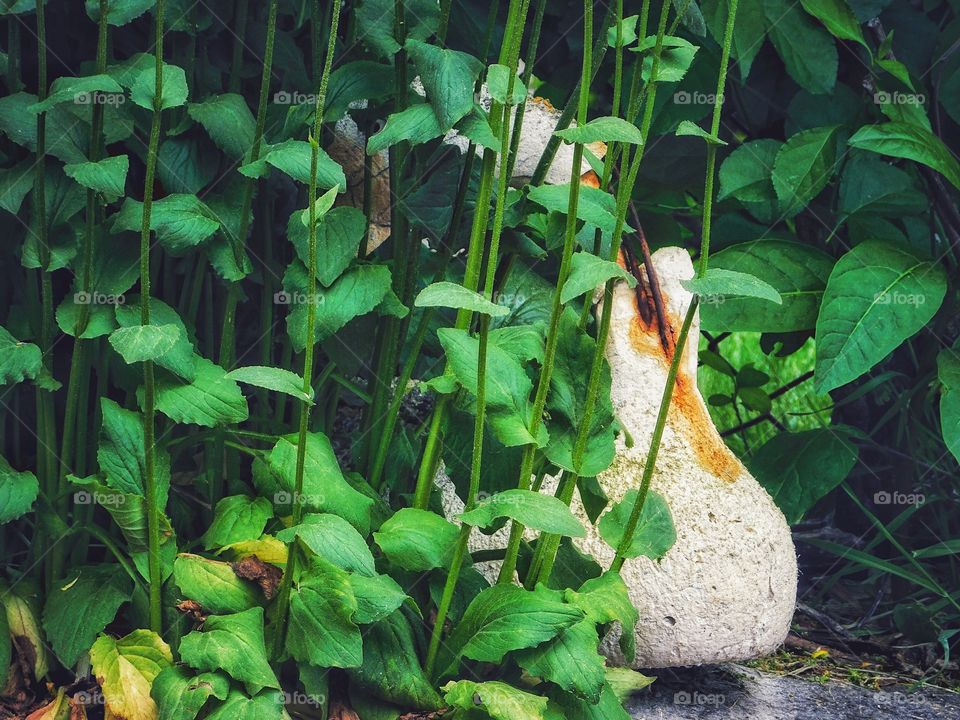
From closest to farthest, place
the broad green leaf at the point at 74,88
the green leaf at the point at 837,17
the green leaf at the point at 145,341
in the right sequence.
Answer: the green leaf at the point at 145,341 → the broad green leaf at the point at 74,88 → the green leaf at the point at 837,17

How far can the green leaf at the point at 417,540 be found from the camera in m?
1.53

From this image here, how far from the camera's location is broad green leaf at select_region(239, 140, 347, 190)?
58.4 inches

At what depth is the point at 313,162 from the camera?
1.33m

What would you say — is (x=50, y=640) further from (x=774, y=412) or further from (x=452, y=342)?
(x=774, y=412)

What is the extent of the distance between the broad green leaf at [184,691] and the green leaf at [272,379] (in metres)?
0.44

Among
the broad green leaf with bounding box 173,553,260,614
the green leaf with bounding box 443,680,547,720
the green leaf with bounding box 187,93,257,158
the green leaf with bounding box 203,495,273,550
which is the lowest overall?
the green leaf with bounding box 443,680,547,720

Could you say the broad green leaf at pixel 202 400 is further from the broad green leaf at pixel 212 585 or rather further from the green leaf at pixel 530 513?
the green leaf at pixel 530 513

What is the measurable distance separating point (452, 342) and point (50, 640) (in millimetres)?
871

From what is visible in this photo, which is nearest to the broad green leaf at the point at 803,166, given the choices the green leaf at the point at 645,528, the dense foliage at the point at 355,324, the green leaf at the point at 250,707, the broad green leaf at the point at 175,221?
the dense foliage at the point at 355,324

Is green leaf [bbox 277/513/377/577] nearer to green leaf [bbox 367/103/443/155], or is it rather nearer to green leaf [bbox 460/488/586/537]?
green leaf [bbox 460/488/586/537]

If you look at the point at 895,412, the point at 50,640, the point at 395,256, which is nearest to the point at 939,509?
the point at 895,412

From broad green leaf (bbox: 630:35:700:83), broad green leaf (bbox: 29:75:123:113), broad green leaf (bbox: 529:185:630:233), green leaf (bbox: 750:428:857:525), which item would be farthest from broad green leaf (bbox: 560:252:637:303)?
green leaf (bbox: 750:428:857:525)

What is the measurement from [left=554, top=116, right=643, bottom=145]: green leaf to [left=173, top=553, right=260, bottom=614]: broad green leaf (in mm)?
857

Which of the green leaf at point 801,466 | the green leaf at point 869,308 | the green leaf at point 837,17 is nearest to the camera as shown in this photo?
the green leaf at point 869,308
